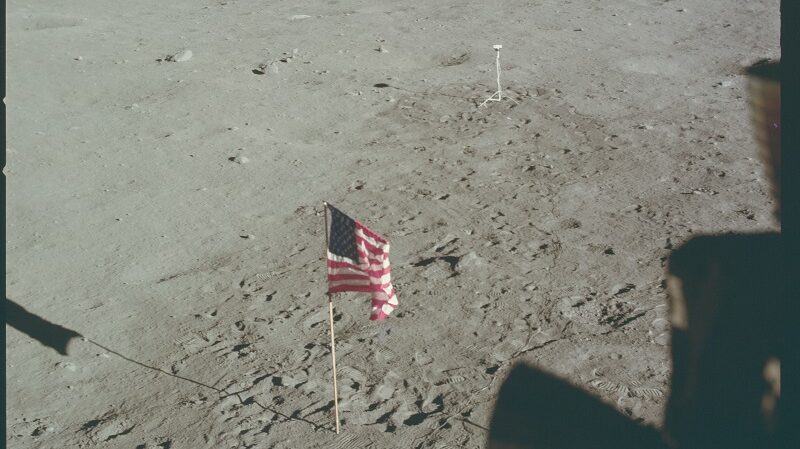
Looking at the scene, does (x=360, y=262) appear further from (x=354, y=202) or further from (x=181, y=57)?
(x=181, y=57)

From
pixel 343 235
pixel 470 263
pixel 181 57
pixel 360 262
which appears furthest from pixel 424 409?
pixel 181 57

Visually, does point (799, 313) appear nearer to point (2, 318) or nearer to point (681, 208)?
point (681, 208)

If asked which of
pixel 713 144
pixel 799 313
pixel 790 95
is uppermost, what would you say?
pixel 790 95

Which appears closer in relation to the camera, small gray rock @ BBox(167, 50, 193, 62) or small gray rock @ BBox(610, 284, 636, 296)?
small gray rock @ BBox(610, 284, 636, 296)

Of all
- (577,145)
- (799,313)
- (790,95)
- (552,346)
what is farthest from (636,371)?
(577,145)

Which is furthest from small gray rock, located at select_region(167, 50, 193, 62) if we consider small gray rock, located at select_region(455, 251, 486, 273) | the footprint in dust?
the footprint in dust

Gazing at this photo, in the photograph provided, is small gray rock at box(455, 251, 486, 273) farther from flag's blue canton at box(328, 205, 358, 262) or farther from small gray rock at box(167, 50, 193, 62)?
small gray rock at box(167, 50, 193, 62)

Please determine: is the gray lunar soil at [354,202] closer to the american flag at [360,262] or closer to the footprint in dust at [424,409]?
the footprint in dust at [424,409]
